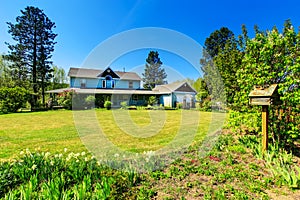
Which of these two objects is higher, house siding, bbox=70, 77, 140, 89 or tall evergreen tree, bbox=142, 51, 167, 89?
tall evergreen tree, bbox=142, 51, 167, 89

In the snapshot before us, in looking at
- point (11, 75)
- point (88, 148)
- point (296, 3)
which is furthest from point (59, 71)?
point (296, 3)

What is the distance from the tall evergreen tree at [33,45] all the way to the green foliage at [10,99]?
4252 millimetres

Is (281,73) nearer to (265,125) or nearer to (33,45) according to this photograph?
(265,125)

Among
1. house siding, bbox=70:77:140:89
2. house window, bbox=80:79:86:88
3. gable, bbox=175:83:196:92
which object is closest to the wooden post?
gable, bbox=175:83:196:92

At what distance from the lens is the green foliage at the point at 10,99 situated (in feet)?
56.7

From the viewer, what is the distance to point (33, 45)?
81.6 ft

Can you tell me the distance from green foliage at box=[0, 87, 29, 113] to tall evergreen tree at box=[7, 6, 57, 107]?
425cm

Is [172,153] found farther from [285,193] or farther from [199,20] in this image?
[199,20]

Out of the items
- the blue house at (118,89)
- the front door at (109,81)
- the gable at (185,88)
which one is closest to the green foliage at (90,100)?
the blue house at (118,89)

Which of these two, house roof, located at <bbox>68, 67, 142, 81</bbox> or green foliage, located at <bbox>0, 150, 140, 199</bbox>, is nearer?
green foliage, located at <bbox>0, 150, 140, 199</bbox>

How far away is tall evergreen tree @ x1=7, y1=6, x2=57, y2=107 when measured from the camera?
78.0ft

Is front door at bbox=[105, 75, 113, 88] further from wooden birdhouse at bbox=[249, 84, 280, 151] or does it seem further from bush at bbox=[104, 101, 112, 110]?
wooden birdhouse at bbox=[249, 84, 280, 151]

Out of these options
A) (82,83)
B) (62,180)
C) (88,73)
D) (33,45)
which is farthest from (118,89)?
(62,180)

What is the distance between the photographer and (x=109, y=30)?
11.0 m
